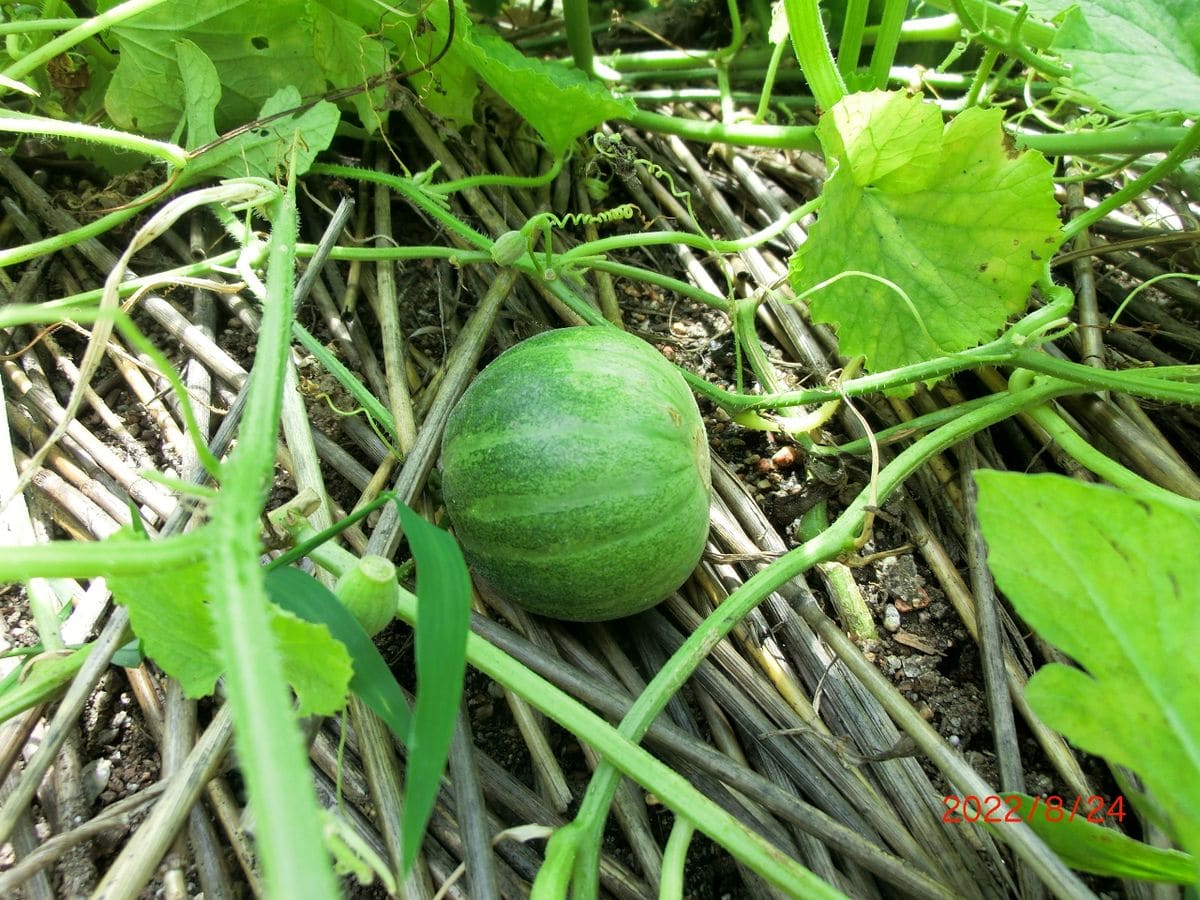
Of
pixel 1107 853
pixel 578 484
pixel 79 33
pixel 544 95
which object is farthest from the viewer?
pixel 544 95

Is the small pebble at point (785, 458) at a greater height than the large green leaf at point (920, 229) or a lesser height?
lesser

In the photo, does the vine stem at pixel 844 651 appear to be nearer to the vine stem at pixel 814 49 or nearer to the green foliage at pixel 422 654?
the green foliage at pixel 422 654

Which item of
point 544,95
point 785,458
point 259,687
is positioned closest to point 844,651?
point 785,458

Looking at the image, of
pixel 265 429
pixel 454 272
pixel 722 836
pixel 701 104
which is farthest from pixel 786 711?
pixel 701 104

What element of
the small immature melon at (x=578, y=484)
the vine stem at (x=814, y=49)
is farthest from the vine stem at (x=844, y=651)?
the vine stem at (x=814, y=49)

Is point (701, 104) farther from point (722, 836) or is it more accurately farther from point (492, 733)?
A: point (722, 836)

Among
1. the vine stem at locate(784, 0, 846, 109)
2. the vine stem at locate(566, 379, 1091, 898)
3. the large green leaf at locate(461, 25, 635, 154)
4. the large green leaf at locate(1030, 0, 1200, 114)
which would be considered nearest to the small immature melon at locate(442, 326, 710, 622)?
the vine stem at locate(566, 379, 1091, 898)
